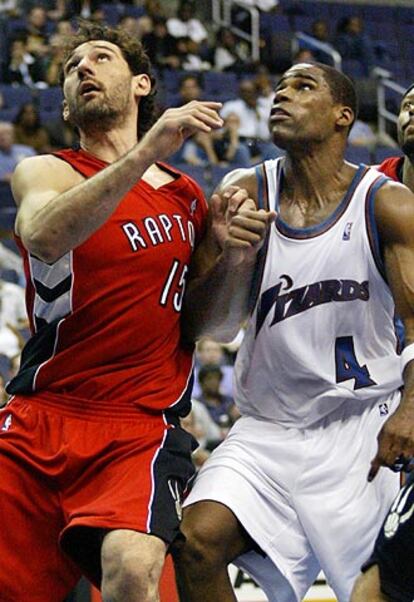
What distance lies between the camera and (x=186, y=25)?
50.1ft

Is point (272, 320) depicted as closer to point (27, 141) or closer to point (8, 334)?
point (8, 334)

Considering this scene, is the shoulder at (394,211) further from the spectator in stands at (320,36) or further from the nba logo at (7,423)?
the spectator in stands at (320,36)

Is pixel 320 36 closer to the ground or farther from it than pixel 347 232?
closer to the ground

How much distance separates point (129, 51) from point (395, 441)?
5.93 feet

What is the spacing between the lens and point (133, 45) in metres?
4.78

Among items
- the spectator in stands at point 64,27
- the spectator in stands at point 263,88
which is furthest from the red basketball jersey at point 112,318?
the spectator in stands at point 263,88

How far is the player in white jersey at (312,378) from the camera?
422 centimetres

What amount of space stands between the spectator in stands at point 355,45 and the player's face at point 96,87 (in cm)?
1209

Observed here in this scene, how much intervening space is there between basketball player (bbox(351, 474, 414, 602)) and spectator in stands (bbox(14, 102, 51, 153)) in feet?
26.5

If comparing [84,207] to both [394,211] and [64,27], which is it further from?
[64,27]

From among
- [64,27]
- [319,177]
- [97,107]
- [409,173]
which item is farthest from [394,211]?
[64,27]

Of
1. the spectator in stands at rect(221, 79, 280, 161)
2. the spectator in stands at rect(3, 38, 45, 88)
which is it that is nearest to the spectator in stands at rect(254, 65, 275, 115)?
the spectator in stands at rect(221, 79, 280, 161)

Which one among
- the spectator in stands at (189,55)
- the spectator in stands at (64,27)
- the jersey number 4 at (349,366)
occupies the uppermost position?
the jersey number 4 at (349,366)

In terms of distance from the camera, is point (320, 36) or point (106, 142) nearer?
point (106, 142)
